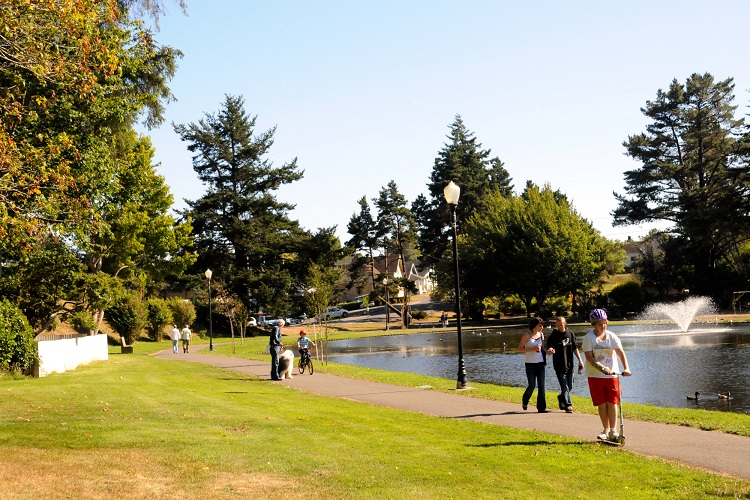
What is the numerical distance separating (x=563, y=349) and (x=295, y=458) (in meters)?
Answer: 7.22

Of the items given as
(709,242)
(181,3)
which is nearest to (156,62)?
(181,3)

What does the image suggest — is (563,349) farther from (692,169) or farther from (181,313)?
(692,169)

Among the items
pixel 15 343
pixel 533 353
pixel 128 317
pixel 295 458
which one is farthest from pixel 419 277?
pixel 295 458

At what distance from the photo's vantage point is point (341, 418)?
12703 mm

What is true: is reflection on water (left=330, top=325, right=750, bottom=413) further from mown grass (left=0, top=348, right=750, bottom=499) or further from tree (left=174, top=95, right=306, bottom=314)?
tree (left=174, top=95, right=306, bottom=314)

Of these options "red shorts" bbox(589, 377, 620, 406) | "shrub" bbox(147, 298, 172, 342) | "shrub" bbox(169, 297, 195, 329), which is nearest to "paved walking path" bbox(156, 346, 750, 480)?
"red shorts" bbox(589, 377, 620, 406)

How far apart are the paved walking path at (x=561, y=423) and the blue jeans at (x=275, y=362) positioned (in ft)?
3.91

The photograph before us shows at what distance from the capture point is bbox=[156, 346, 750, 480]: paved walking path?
9.05m

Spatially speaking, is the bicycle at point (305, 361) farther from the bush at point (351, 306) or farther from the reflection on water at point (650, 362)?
the bush at point (351, 306)

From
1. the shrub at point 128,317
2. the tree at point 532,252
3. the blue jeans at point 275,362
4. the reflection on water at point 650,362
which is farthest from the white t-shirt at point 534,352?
the tree at point 532,252

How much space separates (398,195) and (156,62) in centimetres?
5484

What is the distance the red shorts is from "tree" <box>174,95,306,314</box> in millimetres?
54830

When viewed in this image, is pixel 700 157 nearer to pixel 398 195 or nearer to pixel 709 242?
pixel 709 242

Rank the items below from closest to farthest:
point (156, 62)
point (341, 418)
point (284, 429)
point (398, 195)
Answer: point (284, 429), point (341, 418), point (156, 62), point (398, 195)
